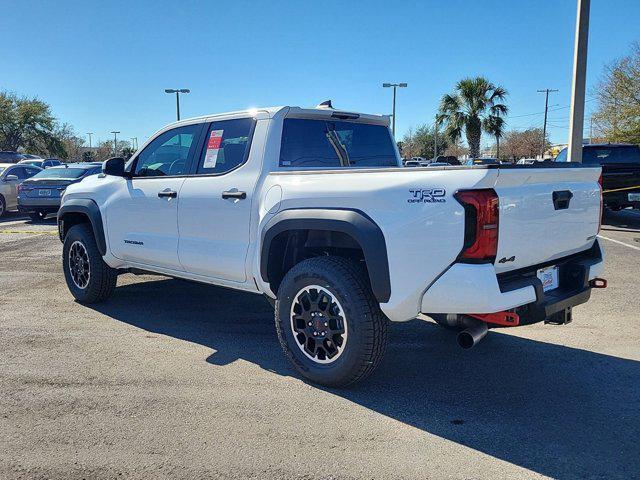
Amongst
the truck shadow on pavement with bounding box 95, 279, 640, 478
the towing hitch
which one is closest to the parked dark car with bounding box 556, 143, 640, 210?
the truck shadow on pavement with bounding box 95, 279, 640, 478

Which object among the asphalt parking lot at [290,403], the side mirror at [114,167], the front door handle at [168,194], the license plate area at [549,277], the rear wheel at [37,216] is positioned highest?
the side mirror at [114,167]

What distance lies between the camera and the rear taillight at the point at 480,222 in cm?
305

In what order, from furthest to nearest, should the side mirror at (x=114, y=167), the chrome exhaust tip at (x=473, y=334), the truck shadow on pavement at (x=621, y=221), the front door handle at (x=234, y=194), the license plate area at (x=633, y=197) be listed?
the truck shadow on pavement at (x=621, y=221) < the license plate area at (x=633, y=197) < the side mirror at (x=114, y=167) < the front door handle at (x=234, y=194) < the chrome exhaust tip at (x=473, y=334)

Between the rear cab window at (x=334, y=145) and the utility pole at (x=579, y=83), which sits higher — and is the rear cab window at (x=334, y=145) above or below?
below

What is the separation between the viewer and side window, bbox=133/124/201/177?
16.3 feet

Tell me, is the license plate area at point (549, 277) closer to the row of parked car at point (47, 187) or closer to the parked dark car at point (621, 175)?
the parked dark car at point (621, 175)

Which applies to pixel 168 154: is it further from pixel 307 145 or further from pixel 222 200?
pixel 307 145

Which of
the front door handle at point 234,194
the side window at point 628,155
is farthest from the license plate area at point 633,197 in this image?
the front door handle at point 234,194

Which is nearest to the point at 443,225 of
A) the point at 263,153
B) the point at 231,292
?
the point at 263,153

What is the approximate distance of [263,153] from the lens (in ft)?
14.0

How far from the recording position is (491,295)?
3.07 meters

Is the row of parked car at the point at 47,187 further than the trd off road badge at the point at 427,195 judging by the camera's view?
Yes

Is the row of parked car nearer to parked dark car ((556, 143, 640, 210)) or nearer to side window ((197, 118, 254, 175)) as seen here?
side window ((197, 118, 254, 175))

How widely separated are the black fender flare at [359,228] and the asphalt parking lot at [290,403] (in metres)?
0.87
